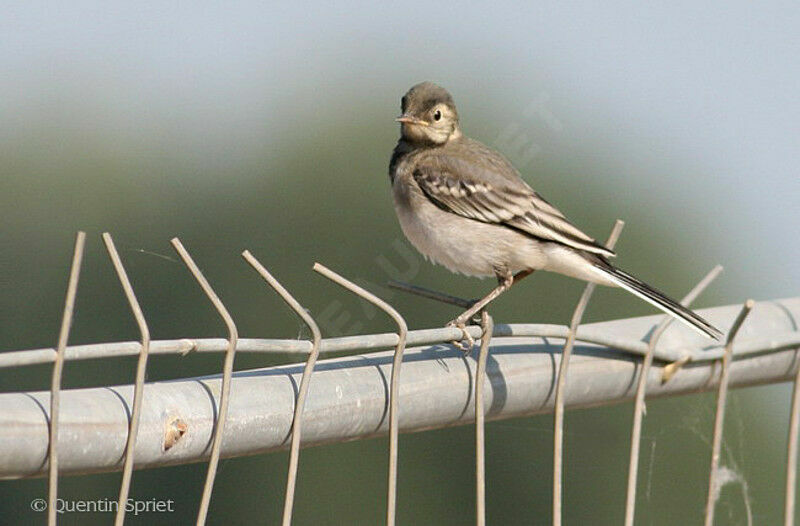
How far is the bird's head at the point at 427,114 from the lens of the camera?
7406mm

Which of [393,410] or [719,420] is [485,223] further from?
[393,410]

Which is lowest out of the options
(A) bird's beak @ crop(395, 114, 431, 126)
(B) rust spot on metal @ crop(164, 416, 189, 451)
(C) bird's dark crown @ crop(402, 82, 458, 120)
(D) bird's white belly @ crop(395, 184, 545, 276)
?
(B) rust spot on metal @ crop(164, 416, 189, 451)

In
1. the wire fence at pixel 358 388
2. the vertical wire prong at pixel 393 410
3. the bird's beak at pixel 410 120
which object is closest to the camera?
the wire fence at pixel 358 388

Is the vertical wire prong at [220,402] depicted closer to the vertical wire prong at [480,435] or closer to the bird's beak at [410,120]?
the vertical wire prong at [480,435]

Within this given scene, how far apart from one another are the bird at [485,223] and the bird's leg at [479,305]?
0.01m

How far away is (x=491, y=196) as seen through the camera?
22.2 ft

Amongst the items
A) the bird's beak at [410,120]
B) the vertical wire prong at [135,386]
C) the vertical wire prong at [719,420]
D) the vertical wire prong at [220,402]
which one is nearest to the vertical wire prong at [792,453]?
the vertical wire prong at [719,420]

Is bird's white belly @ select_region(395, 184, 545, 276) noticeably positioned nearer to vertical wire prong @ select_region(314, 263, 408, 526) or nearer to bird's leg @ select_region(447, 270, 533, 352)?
bird's leg @ select_region(447, 270, 533, 352)

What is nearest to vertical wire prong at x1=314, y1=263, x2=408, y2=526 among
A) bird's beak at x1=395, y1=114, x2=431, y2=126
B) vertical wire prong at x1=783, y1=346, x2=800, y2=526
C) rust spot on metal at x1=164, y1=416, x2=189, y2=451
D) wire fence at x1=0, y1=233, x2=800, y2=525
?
wire fence at x1=0, y1=233, x2=800, y2=525

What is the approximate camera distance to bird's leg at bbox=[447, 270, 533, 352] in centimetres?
388

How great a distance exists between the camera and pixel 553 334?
394cm

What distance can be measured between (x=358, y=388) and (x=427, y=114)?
4230mm

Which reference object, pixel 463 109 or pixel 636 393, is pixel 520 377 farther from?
pixel 463 109

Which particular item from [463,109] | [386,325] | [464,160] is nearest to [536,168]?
[463,109]
